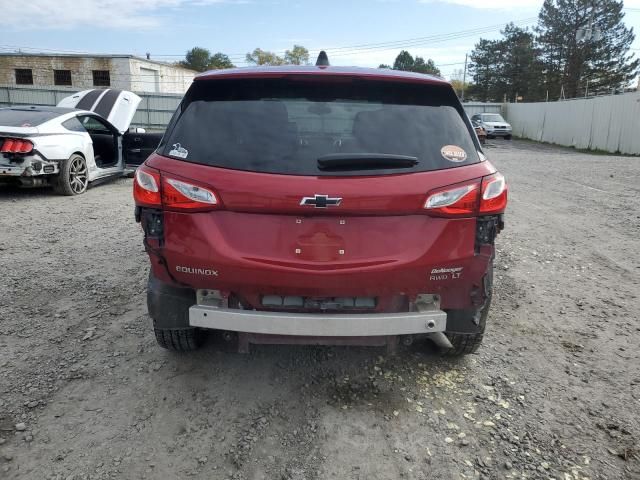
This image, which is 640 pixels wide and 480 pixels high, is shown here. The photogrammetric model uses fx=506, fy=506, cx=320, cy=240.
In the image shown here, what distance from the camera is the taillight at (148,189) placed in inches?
103

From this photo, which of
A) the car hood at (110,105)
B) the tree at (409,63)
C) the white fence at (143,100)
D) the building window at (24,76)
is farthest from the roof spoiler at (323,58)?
the tree at (409,63)

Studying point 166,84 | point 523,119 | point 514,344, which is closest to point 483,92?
point 523,119

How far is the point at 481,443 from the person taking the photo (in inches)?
100

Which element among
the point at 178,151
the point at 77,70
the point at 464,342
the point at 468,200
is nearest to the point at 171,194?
the point at 178,151

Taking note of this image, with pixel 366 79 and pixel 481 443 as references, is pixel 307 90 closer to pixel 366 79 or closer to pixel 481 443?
pixel 366 79

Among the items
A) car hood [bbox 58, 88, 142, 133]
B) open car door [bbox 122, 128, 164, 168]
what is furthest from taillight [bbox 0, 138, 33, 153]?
open car door [bbox 122, 128, 164, 168]

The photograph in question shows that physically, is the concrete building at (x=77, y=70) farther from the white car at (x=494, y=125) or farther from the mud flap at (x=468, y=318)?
the mud flap at (x=468, y=318)

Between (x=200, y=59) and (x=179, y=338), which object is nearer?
(x=179, y=338)

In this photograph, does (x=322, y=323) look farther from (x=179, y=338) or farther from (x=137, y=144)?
(x=137, y=144)

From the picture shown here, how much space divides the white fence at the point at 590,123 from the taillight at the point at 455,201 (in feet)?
73.6

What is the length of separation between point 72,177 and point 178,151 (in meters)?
7.11

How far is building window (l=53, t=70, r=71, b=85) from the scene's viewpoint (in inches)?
1576

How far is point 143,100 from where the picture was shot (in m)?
28.3

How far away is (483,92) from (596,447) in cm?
7834
